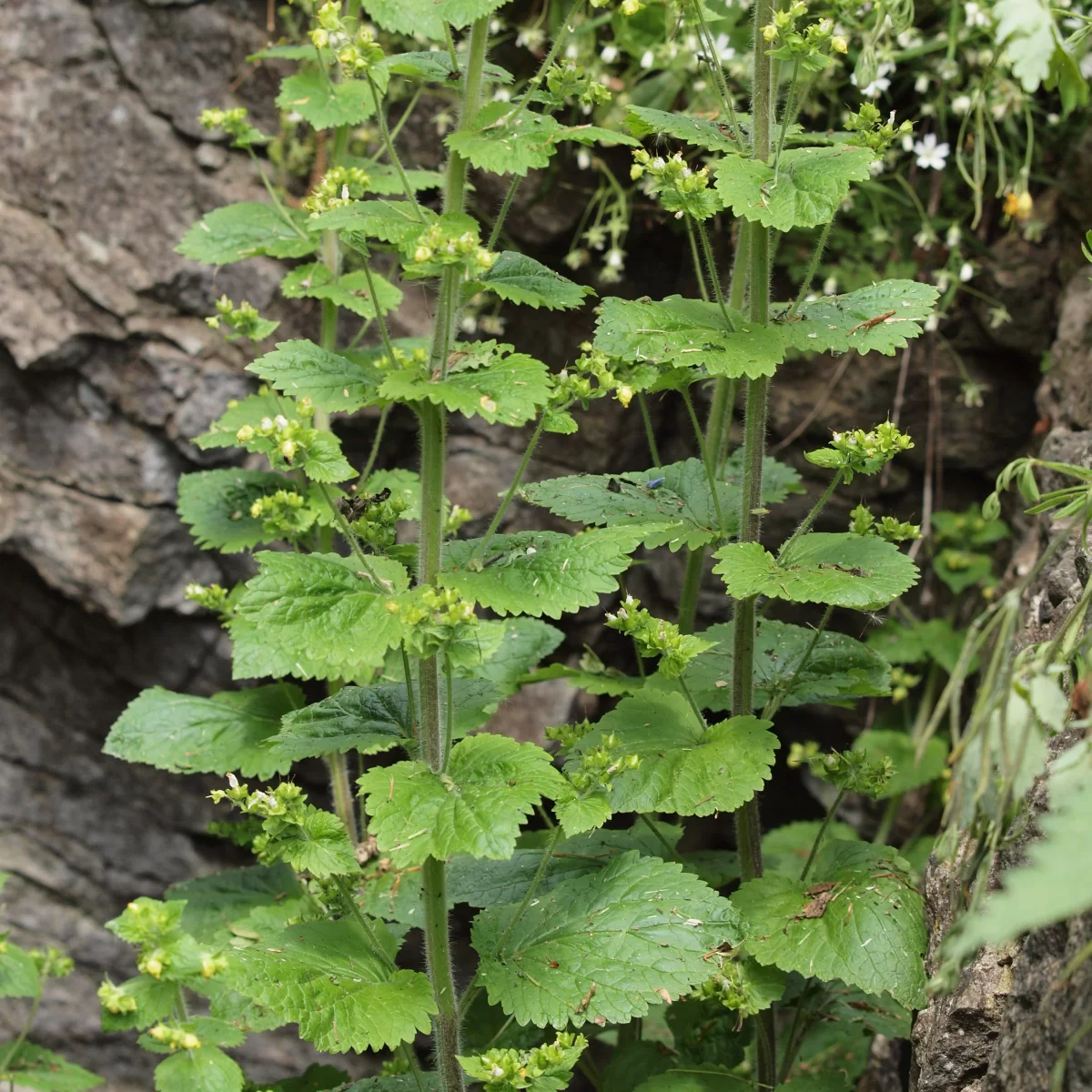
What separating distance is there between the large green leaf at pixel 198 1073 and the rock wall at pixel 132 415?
1.91 metres

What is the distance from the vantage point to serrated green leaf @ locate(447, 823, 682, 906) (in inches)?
88.4

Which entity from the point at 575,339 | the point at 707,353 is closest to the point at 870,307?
the point at 707,353

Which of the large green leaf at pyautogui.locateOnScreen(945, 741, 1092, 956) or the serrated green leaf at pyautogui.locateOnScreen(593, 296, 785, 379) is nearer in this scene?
the large green leaf at pyautogui.locateOnScreen(945, 741, 1092, 956)

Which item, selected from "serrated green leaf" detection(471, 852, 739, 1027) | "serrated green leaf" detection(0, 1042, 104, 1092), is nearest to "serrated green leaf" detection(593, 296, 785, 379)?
"serrated green leaf" detection(471, 852, 739, 1027)

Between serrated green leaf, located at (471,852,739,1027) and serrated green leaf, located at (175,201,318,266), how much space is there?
65.4 inches

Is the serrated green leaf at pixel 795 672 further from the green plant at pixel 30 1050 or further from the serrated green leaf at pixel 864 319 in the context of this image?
the green plant at pixel 30 1050

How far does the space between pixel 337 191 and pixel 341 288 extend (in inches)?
27.2

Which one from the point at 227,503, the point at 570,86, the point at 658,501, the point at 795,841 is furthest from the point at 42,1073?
the point at 570,86

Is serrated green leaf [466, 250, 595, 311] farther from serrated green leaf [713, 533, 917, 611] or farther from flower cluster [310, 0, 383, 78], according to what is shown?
serrated green leaf [713, 533, 917, 611]

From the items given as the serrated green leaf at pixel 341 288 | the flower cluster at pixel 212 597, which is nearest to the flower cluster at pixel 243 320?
the serrated green leaf at pixel 341 288

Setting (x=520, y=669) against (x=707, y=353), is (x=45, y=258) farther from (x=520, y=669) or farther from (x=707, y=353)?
(x=707, y=353)

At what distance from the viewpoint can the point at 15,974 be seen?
2.43 meters

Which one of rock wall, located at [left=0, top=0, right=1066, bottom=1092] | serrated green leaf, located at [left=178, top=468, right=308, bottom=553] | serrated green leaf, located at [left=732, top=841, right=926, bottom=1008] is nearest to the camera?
serrated green leaf, located at [left=732, top=841, right=926, bottom=1008]

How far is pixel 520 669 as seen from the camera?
2580 millimetres
